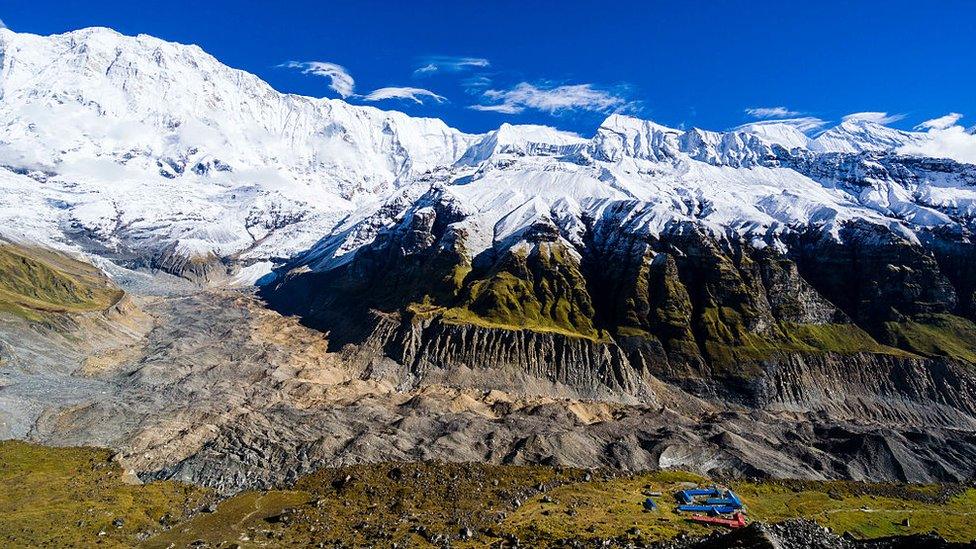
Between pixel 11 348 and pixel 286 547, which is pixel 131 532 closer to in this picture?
pixel 286 547

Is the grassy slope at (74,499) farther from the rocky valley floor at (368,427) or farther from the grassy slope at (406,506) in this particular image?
the rocky valley floor at (368,427)

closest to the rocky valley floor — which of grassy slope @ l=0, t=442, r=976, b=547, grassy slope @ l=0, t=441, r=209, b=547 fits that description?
grassy slope @ l=0, t=441, r=209, b=547

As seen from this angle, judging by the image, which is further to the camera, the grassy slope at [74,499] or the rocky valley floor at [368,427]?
the rocky valley floor at [368,427]

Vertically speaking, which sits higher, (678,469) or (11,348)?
(11,348)

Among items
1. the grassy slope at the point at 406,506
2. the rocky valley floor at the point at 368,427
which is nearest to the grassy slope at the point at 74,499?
the grassy slope at the point at 406,506

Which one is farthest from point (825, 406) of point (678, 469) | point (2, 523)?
point (2, 523)

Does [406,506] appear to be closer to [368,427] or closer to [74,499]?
[368,427]

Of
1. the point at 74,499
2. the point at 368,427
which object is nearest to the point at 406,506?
the point at 368,427

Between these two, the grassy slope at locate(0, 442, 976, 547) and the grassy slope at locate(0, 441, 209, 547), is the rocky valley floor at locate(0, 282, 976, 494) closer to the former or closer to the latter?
the grassy slope at locate(0, 441, 209, 547)
